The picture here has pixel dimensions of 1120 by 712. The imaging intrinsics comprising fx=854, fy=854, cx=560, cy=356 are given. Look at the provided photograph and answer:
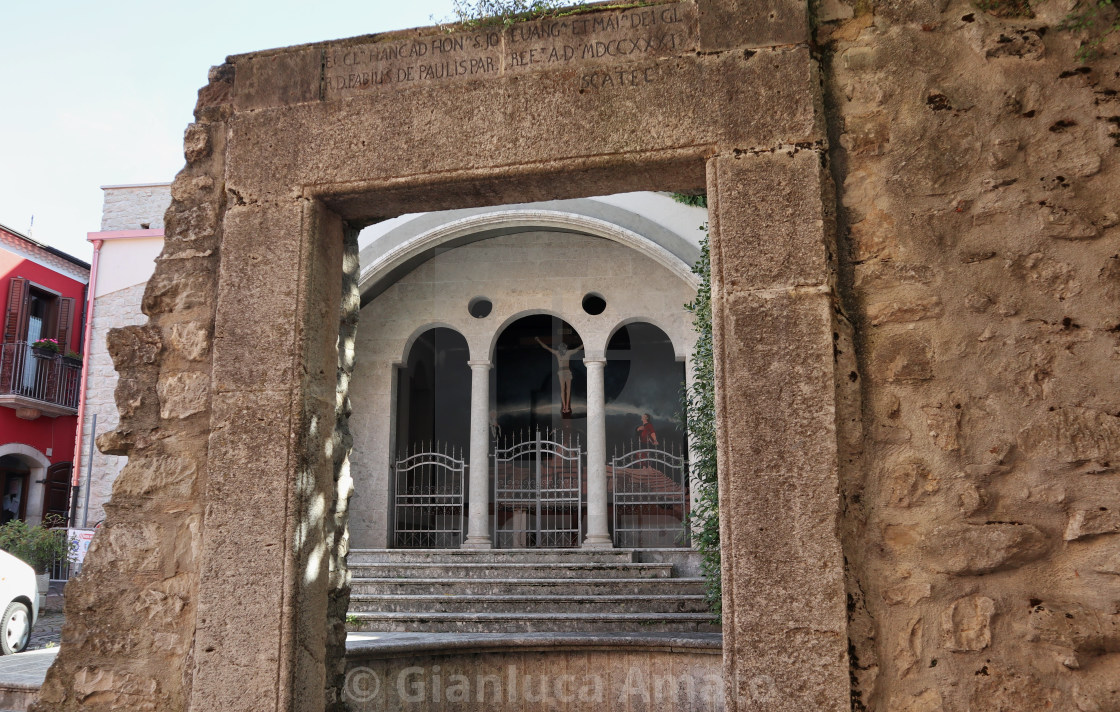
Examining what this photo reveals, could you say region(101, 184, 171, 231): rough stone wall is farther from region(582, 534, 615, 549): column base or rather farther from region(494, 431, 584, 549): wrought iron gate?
region(582, 534, 615, 549): column base

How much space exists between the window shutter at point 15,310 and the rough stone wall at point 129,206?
2.44 m

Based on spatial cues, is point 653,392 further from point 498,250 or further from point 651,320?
point 498,250

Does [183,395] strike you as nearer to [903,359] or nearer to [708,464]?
[903,359]

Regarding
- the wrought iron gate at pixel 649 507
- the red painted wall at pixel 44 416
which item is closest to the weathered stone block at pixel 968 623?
the wrought iron gate at pixel 649 507

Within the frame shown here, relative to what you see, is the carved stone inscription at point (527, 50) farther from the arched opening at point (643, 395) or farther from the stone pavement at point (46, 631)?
the arched opening at point (643, 395)

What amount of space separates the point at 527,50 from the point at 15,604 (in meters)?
7.00

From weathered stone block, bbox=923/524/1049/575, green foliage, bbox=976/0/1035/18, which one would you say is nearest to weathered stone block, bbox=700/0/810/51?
green foliage, bbox=976/0/1035/18

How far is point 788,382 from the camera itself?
2.77m

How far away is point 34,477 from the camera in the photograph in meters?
16.0

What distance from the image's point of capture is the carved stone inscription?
3.11 m

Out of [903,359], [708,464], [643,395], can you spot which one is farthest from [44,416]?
[903,359]

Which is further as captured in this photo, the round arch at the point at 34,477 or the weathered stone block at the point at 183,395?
the round arch at the point at 34,477

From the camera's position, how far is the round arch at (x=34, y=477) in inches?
623

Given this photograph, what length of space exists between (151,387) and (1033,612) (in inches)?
126
